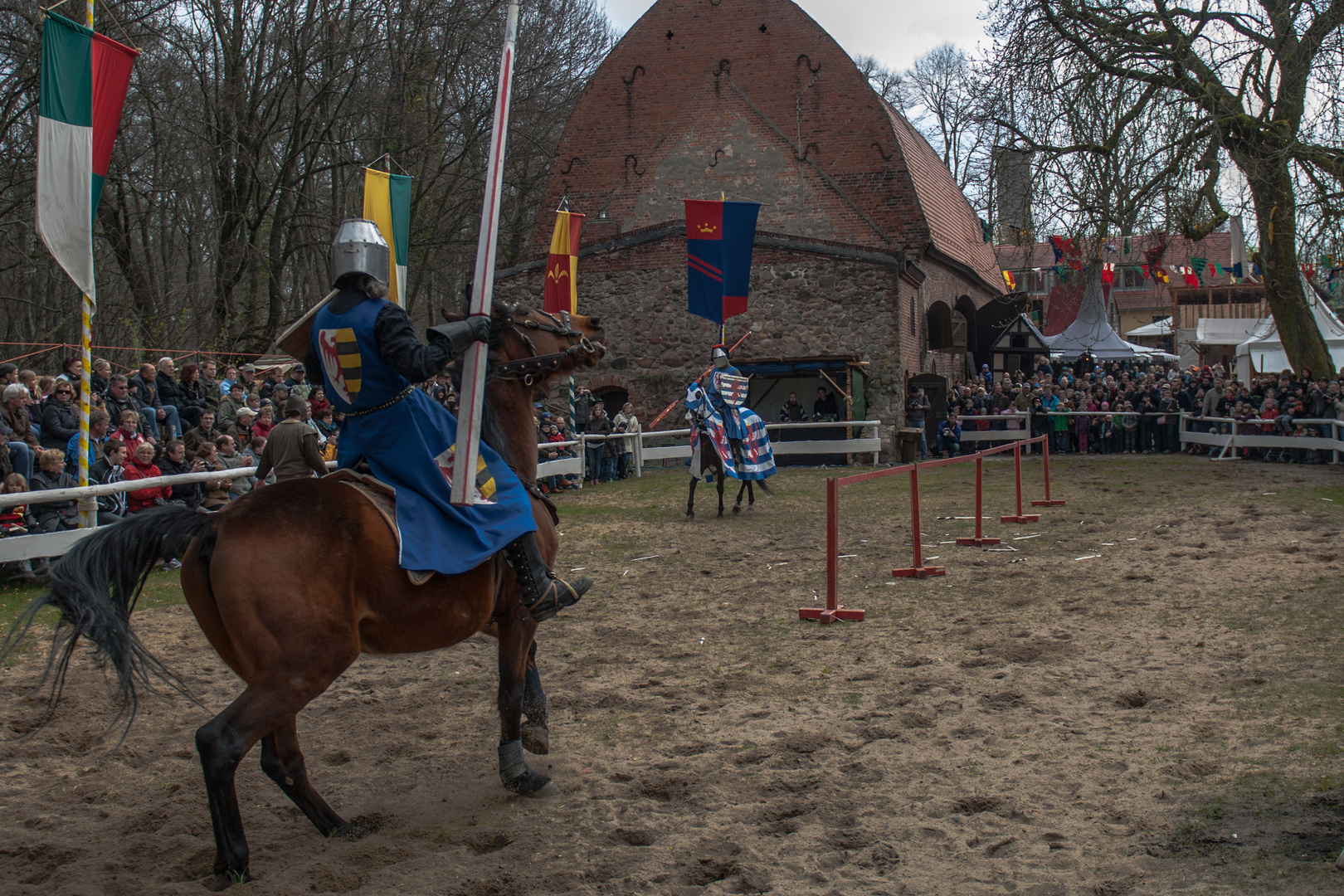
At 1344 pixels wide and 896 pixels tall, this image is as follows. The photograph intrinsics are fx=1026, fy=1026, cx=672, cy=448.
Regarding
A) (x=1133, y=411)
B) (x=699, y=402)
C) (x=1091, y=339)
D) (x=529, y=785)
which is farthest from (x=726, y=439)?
(x=1091, y=339)

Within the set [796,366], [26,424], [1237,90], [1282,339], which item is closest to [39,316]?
[26,424]

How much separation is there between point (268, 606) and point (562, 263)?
16830 millimetres

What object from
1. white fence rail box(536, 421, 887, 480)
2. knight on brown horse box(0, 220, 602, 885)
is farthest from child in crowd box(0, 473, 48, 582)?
white fence rail box(536, 421, 887, 480)

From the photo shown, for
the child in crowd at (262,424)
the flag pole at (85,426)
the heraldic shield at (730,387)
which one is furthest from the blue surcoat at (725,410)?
the flag pole at (85,426)

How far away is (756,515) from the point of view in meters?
13.9

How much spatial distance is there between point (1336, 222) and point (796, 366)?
1120cm

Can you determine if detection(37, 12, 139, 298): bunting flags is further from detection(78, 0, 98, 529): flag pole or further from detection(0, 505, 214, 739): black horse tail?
detection(0, 505, 214, 739): black horse tail

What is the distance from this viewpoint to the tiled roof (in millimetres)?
29453

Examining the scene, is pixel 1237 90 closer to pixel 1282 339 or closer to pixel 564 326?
pixel 1282 339

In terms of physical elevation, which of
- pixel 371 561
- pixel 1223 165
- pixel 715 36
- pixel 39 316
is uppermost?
pixel 715 36

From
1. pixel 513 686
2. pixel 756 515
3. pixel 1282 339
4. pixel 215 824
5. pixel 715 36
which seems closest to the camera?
pixel 215 824

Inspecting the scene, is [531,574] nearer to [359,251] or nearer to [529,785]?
[529,785]

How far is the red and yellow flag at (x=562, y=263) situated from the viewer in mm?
19875

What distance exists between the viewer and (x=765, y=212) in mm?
28578
